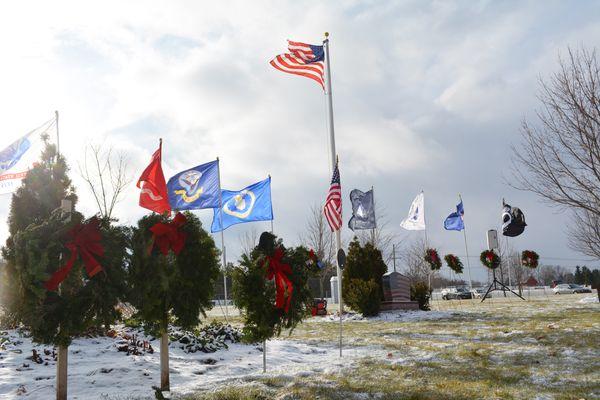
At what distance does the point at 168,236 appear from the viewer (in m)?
7.29

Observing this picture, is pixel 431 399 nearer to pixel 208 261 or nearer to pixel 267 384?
pixel 267 384

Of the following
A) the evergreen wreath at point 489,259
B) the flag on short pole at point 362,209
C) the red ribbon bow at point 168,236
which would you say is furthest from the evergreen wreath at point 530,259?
the red ribbon bow at point 168,236

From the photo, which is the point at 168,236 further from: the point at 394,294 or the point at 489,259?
the point at 489,259

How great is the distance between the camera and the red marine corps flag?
9.36 meters

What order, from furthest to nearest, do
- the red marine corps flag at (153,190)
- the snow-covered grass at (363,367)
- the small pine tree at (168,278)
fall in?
the red marine corps flag at (153,190), the small pine tree at (168,278), the snow-covered grass at (363,367)

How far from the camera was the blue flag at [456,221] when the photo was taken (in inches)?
1094

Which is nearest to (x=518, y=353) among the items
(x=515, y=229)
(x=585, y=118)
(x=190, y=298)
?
(x=190, y=298)

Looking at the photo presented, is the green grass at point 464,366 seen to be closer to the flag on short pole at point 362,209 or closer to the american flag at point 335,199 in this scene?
the american flag at point 335,199

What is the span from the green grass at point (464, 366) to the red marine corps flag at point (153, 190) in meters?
3.82

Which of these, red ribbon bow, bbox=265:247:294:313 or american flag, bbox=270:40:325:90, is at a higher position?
american flag, bbox=270:40:325:90

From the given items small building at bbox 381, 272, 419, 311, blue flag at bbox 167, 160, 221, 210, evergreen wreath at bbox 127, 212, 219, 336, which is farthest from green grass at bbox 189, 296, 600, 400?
blue flag at bbox 167, 160, 221, 210

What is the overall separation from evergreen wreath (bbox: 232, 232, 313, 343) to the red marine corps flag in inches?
90.5

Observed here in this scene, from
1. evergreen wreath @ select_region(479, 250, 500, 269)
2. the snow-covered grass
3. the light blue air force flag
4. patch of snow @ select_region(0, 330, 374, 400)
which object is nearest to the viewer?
the snow-covered grass

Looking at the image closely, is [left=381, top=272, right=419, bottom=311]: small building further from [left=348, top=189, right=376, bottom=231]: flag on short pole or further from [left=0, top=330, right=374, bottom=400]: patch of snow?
[left=0, top=330, right=374, bottom=400]: patch of snow
